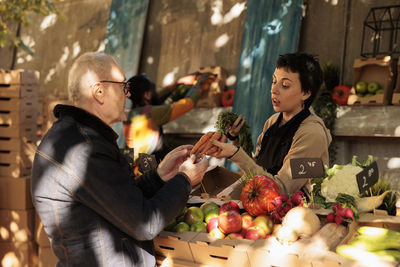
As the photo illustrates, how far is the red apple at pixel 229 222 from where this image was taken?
5.25 ft

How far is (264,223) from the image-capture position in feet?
5.28

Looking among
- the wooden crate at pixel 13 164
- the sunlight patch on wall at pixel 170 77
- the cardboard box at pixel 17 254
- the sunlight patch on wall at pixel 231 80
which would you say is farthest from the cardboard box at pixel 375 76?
the cardboard box at pixel 17 254

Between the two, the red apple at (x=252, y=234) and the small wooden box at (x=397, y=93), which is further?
the small wooden box at (x=397, y=93)

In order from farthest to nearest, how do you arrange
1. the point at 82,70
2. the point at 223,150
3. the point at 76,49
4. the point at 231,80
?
1. the point at 76,49
2. the point at 231,80
3. the point at 223,150
4. the point at 82,70

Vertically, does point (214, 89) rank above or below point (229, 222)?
above

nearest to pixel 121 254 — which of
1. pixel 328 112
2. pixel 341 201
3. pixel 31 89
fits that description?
pixel 341 201

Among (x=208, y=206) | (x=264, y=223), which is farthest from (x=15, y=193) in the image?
(x=264, y=223)

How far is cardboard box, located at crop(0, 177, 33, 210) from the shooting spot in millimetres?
3287

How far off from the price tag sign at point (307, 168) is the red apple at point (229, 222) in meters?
0.34

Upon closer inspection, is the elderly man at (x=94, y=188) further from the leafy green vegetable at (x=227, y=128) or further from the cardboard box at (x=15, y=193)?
the cardboard box at (x=15, y=193)

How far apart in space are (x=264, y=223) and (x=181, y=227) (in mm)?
361

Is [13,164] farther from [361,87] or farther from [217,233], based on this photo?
[361,87]

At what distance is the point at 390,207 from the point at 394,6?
319 centimetres

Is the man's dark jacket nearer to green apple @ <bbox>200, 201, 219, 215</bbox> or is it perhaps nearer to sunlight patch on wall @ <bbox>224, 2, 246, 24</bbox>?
green apple @ <bbox>200, 201, 219, 215</bbox>
